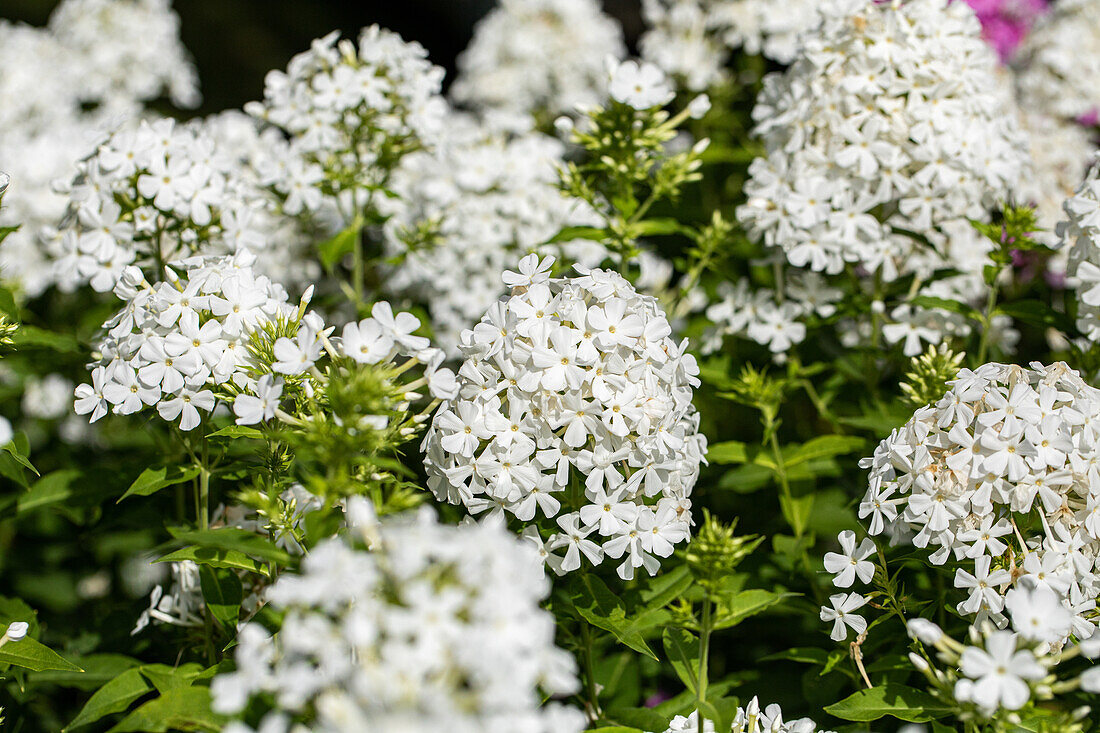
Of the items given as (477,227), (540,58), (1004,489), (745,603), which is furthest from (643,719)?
(540,58)

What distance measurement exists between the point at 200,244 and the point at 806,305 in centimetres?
220

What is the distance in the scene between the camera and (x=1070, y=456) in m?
2.02

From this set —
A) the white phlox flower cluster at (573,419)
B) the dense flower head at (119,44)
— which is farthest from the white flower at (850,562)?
the dense flower head at (119,44)

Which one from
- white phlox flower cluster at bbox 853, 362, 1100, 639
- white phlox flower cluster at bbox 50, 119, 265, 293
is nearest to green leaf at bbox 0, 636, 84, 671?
white phlox flower cluster at bbox 50, 119, 265, 293

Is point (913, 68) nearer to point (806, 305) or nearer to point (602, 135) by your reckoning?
point (806, 305)

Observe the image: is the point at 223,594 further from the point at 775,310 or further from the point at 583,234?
the point at 775,310

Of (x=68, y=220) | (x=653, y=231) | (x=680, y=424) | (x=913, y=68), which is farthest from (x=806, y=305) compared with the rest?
(x=68, y=220)

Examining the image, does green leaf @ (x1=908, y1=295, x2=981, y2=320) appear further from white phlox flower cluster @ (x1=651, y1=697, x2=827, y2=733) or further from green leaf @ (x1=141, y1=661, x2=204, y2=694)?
green leaf @ (x1=141, y1=661, x2=204, y2=694)

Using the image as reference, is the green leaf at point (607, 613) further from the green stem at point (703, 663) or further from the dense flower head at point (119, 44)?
the dense flower head at point (119, 44)

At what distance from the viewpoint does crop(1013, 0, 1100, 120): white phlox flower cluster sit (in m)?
4.35

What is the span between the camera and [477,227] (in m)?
3.88

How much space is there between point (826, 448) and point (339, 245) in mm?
1915

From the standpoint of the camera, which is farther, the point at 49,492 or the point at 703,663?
the point at 49,492

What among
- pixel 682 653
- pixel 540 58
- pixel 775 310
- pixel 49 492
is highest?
pixel 540 58
